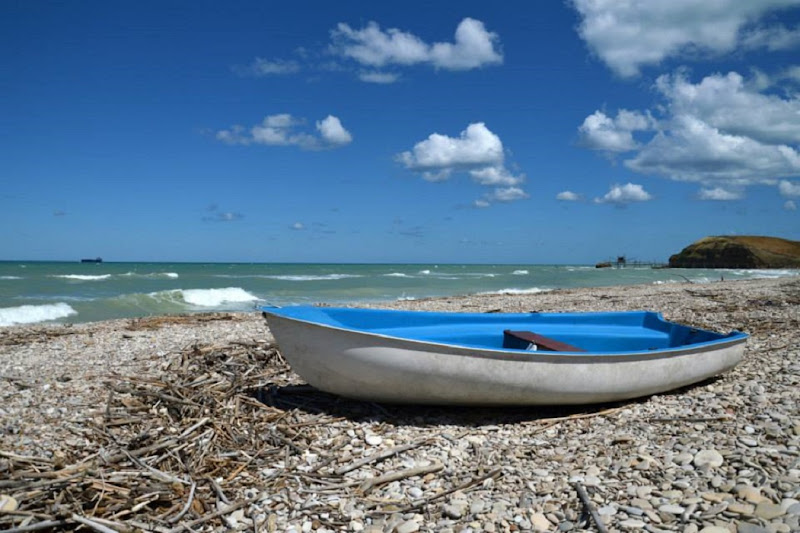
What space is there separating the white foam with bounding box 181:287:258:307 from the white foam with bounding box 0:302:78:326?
5353 mm

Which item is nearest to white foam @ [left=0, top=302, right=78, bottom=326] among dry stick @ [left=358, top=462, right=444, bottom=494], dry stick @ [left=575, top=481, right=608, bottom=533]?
dry stick @ [left=358, top=462, right=444, bottom=494]

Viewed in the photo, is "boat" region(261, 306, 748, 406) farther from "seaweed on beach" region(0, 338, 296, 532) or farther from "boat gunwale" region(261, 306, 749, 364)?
"seaweed on beach" region(0, 338, 296, 532)

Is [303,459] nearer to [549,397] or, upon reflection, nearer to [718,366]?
[549,397]

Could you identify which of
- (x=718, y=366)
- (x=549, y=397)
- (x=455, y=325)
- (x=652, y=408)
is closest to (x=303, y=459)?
(x=549, y=397)

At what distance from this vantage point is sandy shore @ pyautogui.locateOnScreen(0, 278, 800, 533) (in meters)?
4.00

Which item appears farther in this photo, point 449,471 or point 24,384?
point 24,384

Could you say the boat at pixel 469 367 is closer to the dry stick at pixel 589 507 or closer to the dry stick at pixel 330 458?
the dry stick at pixel 330 458

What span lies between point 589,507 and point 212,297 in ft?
79.9

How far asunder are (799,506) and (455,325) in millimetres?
4656

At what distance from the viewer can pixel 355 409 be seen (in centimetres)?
612

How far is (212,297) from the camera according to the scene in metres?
26.0

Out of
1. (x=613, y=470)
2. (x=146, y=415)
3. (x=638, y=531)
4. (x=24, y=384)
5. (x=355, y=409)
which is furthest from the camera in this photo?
(x=24, y=384)

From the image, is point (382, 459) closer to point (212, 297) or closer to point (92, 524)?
point (92, 524)

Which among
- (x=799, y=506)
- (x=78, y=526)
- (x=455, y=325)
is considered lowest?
(x=78, y=526)
